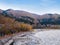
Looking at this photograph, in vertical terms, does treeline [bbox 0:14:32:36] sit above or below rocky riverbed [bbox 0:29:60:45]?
above

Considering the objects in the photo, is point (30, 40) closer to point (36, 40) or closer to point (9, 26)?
point (36, 40)

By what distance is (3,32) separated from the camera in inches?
758

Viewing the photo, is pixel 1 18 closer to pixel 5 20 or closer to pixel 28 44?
pixel 5 20

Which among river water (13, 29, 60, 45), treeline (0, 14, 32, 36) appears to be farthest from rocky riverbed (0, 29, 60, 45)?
treeline (0, 14, 32, 36)

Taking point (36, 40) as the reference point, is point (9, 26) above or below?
above

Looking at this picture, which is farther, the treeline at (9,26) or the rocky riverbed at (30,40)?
the treeline at (9,26)

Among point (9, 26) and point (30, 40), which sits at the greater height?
point (9, 26)

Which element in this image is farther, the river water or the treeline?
the treeline

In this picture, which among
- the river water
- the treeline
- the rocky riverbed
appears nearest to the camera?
the rocky riverbed

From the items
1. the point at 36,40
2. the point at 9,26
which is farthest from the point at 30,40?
the point at 9,26

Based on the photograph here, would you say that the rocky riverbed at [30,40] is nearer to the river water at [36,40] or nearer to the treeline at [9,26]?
the river water at [36,40]

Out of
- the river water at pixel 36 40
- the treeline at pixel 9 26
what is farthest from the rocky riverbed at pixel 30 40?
the treeline at pixel 9 26

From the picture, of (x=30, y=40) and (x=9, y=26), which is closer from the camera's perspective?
(x=30, y=40)

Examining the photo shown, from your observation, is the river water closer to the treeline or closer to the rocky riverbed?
the rocky riverbed
